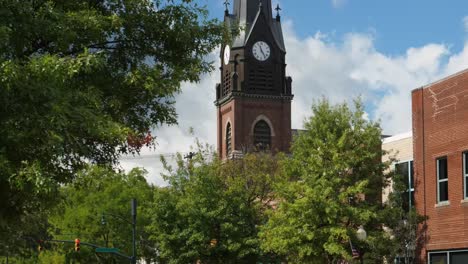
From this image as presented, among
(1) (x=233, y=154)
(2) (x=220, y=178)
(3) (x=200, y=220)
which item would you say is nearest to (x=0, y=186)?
(3) (x=200, y=220)

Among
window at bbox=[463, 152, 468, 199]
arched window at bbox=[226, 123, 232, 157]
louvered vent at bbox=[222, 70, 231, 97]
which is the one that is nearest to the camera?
window at bbox=[463, 152, 468, 199]

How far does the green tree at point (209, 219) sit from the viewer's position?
4644 cm

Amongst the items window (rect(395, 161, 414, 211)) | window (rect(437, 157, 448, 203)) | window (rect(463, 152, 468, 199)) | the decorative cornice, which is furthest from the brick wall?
window (rect(463, 152, 468, 199))

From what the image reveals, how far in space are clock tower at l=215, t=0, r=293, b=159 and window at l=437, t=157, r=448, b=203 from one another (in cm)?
7702

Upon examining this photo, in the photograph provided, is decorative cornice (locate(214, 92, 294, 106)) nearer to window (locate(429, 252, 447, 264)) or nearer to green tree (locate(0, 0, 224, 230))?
window (locate(429, 252, 447, 264))

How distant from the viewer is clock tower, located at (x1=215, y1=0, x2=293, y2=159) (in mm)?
112812

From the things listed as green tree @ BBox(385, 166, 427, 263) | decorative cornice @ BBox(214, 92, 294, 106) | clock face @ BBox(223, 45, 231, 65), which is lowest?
green tree @ BBox(385, 166, 427, 263)

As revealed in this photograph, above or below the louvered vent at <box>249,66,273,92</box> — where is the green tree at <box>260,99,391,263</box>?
below

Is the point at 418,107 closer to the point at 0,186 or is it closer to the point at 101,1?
the point at 101,1

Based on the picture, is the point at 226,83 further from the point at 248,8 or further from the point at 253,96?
the point at 248,8

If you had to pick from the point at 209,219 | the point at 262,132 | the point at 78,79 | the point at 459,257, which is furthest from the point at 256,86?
the point at 78,79

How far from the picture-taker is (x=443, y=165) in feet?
111

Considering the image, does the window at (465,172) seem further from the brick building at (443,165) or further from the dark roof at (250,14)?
the dark roof at (250,14)

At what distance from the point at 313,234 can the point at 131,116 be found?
64.2 feet
